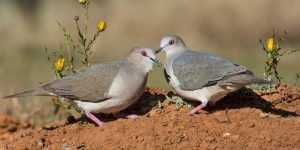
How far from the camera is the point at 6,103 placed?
1139 centimetres

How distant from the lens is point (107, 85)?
7434 millimetres

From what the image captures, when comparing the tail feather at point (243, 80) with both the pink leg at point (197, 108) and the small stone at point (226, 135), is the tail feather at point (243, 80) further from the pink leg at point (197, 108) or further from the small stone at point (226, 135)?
the small stone at point (226, 135)

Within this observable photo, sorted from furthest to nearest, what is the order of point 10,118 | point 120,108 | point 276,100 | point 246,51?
point 246,51, point 10,118, point 276,100, point 120,108

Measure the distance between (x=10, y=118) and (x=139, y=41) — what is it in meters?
6.84

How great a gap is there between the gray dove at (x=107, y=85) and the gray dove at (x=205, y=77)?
355mm

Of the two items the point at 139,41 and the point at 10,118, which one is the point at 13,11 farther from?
the point at 10,118

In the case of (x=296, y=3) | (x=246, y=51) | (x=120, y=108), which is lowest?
(x=120, y=108)

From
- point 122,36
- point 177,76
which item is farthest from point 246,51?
point 177,76

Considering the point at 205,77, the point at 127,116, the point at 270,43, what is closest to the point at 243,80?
the point at 205,77

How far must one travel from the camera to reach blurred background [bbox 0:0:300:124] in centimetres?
1551

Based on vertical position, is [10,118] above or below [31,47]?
below

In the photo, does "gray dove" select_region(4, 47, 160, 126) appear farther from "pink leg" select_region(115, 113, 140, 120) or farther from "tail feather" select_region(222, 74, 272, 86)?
"tail feather" select_region(222, 74, 272, 86)

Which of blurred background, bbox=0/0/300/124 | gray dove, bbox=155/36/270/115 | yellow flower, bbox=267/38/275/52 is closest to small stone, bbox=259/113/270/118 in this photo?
gray dove, bbox=155/36/270/115

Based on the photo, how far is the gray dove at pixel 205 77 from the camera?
24.4 ft
